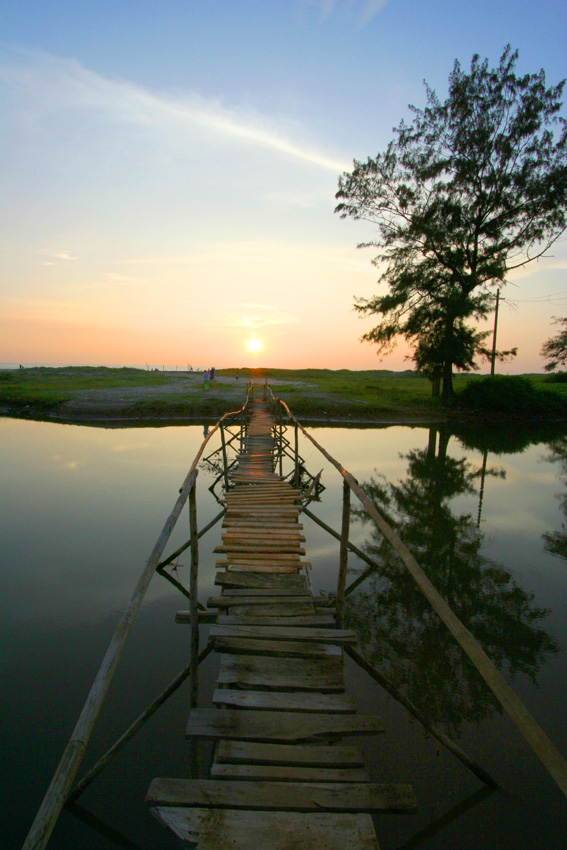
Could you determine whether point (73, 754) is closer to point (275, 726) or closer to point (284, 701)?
point (275, 726)

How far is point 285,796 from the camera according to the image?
9.93 ft

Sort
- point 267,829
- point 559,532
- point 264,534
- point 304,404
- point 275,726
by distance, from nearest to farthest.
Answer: point 267,829
point 275,726
point 264,534
point 559,532
point 304,404

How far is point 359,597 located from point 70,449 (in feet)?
53.6

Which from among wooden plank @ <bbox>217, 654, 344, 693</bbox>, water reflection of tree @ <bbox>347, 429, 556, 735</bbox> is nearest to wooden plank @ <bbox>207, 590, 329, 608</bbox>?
wooden plank @ <bbox>217, 654, 344, 693</bbox>

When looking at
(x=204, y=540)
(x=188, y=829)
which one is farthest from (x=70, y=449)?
(x=188, y=829)

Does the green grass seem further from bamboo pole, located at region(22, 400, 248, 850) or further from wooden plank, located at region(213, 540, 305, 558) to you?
bamboo pole, located at region(22, 400, 248, 850)

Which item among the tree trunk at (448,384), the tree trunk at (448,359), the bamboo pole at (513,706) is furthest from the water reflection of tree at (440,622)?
the tree trunk at (448,384)

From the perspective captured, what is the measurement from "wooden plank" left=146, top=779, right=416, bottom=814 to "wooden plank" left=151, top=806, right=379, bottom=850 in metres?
0.04

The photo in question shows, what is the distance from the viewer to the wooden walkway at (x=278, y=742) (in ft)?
9.26

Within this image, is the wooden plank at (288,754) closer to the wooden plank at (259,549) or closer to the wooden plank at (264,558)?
the wooden plank at (264,558)

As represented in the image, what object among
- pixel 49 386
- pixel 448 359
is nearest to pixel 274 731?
pixel 448 359

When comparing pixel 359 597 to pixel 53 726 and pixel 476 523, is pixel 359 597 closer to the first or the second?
pixel 53 726

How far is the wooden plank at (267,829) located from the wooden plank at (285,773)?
0.86 ft

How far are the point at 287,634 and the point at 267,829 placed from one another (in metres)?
2.00
